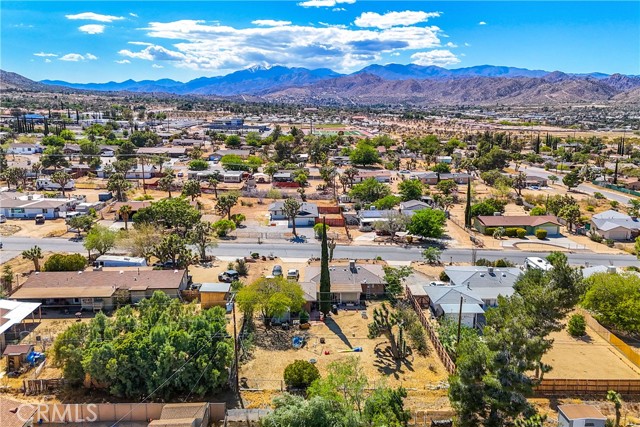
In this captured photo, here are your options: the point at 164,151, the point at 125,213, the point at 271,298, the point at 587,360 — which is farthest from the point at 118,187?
the point at 587,360

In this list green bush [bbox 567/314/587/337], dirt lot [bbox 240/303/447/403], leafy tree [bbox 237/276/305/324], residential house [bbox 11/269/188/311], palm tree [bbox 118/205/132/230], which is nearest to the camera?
dirt lot [bbox 240/303/447/403]

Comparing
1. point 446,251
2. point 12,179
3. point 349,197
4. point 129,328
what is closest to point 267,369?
point 129,328

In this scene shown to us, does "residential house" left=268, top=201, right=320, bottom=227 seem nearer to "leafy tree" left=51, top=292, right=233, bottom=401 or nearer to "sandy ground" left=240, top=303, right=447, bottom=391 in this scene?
"sandy ground" left=240, top=303, right=447, bottom=391

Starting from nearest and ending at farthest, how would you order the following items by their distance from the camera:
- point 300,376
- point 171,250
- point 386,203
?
1. point 300,376
2. point 171,250
3. point 386,203

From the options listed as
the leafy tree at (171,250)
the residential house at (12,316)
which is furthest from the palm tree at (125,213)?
the residential house at (12,316)

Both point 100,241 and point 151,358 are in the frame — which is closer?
point 151,358

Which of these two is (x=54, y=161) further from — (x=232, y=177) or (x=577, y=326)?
(x=577, y=326)

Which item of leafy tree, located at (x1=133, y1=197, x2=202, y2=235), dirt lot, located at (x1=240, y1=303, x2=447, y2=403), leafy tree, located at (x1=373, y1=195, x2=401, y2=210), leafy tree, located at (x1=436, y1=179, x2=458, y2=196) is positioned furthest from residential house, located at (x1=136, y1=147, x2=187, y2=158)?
dirt lot, located at (x1=240, y1=303, x2=447, y2=403)

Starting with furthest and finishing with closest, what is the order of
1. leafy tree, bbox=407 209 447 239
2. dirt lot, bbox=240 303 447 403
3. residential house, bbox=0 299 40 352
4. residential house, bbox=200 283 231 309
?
leafy tree, bbox=407 209 447 239
residential house, bbox=200 283 231 309
residential house, bbox=0 299 40 352
dirt lot, bbox=240 303 447 403
